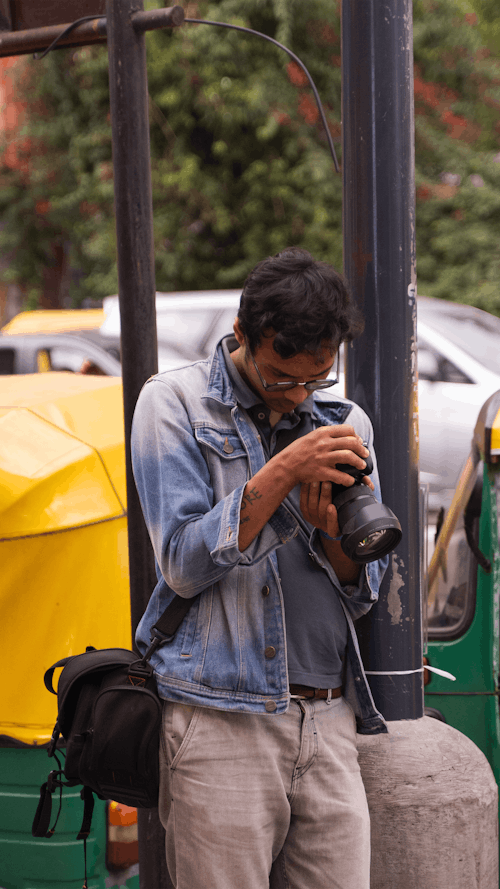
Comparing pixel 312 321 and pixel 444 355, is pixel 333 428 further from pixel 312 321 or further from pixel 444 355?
pixel 444 355

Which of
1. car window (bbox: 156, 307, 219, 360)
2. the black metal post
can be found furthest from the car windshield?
the black metal post

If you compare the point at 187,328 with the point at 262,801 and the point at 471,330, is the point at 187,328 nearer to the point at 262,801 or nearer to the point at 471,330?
the point at 471,330

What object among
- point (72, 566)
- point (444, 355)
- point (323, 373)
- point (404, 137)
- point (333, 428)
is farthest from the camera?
point (444, 355)

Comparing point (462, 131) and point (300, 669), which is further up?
point (462, 131)

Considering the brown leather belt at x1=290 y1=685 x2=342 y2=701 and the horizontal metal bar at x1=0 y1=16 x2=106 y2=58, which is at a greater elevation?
the horizontal metal bar at x1=0 y1=16 x2=106 y2=58

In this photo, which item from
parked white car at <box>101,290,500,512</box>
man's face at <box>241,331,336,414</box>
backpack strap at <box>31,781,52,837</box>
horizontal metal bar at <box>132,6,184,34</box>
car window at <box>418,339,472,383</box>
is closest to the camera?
man's face at <box>241,331,336,414</box>

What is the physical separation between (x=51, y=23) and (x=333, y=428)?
1.67m

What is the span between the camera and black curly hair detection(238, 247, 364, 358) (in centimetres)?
168

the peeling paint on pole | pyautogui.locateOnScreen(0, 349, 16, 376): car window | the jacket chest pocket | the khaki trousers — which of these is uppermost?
the jacket chest pocket

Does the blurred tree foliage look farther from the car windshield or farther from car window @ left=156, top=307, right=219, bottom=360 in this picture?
car window @ left=156, top=307, right=219, bottom=360

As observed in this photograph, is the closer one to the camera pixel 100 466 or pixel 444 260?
pixel 100 466

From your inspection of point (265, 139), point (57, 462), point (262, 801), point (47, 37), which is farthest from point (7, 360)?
point (262, 801)

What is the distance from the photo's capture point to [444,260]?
39.9 feet

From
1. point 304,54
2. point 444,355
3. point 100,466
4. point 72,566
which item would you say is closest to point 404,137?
point 100,466
